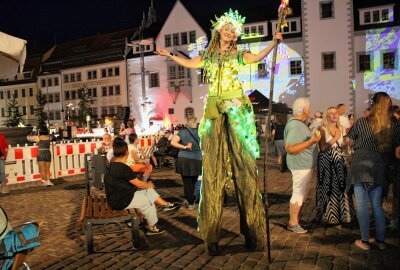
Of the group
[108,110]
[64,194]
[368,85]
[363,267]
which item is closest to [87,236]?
[363,267]

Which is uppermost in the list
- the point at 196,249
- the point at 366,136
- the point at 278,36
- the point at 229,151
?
the point at 278,36

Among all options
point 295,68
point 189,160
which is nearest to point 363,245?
point 189,160

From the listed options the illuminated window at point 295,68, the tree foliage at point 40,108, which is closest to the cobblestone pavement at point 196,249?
the illuminated window at point 295,68

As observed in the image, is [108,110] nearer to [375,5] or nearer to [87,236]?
[375,5]

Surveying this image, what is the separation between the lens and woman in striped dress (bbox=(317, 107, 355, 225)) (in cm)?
620

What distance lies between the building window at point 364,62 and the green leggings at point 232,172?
3379cm

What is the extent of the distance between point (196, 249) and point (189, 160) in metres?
3.11

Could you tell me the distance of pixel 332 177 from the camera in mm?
6293

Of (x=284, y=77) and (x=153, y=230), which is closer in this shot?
(x=153, y=230)

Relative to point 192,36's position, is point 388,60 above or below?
below

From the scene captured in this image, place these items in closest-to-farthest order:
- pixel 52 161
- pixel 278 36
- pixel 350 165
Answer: pixel 278 36 → pixel 350 165 → pixel 52 161

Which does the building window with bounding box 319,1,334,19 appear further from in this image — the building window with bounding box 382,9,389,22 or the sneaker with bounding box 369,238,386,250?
the sneaker with bounding box 369,238,386,250

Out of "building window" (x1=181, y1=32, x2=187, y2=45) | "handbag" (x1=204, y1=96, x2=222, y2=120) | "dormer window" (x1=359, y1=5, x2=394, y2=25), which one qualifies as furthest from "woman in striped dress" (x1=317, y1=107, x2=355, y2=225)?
"building window" (x1=181, y1=32, x2=187, y2=45)

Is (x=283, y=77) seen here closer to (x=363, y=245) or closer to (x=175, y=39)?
(x=175, y=39)
